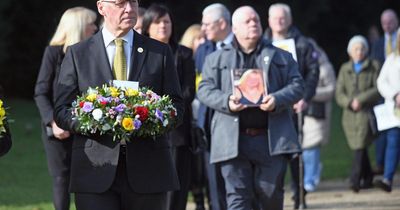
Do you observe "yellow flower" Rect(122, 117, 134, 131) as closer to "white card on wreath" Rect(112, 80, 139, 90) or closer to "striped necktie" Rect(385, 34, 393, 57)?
"white card on wreath" Rect(112, 80, 139, 90)

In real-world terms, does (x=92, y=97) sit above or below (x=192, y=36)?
below

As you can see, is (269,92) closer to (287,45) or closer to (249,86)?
(249,86)

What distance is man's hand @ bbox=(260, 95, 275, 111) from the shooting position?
939cm

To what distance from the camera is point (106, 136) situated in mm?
7137

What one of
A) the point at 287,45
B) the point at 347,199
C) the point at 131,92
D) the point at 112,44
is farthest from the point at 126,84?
the point at 347,199

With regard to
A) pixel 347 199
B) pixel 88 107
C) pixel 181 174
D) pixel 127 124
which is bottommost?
pixel 347 199

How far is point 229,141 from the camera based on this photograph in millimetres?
9586

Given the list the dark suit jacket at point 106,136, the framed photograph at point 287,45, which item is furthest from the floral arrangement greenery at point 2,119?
the framed photograph at point 287,45

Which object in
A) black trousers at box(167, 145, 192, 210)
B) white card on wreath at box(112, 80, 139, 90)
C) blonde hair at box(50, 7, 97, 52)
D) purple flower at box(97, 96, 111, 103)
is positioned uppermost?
blonde hair at box(50, 7, 97, 52)

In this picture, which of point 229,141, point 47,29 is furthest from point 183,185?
point 47,29

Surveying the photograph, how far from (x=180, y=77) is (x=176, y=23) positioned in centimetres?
1721

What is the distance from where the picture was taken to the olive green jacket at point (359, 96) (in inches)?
575

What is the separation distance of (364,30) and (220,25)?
75.3 feet

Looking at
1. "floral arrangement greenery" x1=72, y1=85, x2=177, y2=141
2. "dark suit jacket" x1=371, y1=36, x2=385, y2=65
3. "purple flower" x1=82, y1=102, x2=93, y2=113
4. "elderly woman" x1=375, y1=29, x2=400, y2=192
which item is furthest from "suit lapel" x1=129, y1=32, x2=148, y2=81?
"dark suit jacket" x1=371, y1=36, x2=385, y2=65
